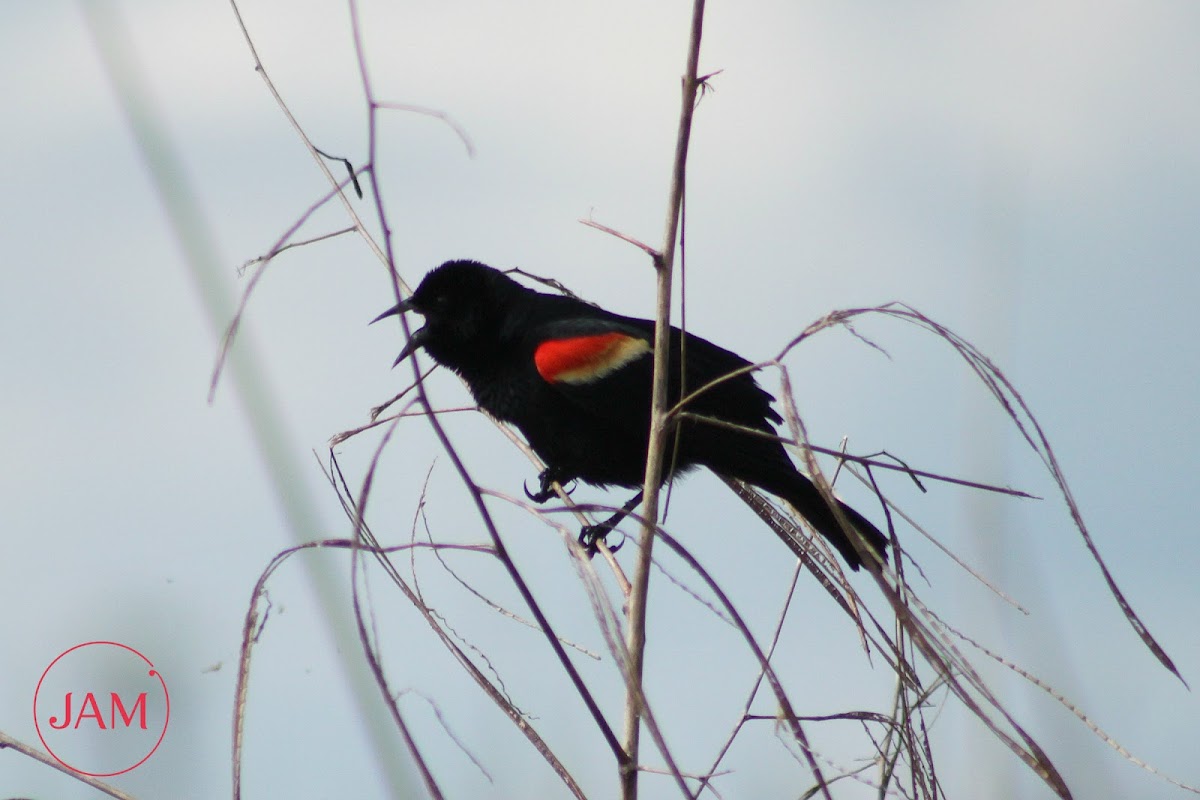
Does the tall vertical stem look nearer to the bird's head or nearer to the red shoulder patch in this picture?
the red shoulder patch

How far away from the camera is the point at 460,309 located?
387cm

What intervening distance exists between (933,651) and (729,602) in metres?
0.21

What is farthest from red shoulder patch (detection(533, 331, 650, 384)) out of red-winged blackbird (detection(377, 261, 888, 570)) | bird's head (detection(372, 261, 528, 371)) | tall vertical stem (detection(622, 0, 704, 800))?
tall vertical stem (detection(622, 0, 704, 800))

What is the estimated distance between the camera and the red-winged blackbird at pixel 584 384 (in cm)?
309

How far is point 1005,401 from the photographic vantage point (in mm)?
1240

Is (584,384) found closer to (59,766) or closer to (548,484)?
(548,484)

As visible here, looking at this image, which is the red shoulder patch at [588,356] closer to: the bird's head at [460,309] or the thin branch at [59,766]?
the bird's head at [460,309]

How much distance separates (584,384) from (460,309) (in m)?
0.71

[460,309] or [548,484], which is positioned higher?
[460,309]

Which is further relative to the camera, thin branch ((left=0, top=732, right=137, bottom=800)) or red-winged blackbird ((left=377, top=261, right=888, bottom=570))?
red-winged blackbird ((left=377, top=261, right=888, bottom=570))

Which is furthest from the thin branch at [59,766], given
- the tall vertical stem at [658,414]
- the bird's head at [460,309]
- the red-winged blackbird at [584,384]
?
the bird's head at [460,309]

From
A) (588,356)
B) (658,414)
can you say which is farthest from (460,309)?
(658,414)

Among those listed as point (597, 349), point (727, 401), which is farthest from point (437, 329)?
point (727, 401)

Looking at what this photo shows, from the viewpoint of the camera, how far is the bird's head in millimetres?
3805
